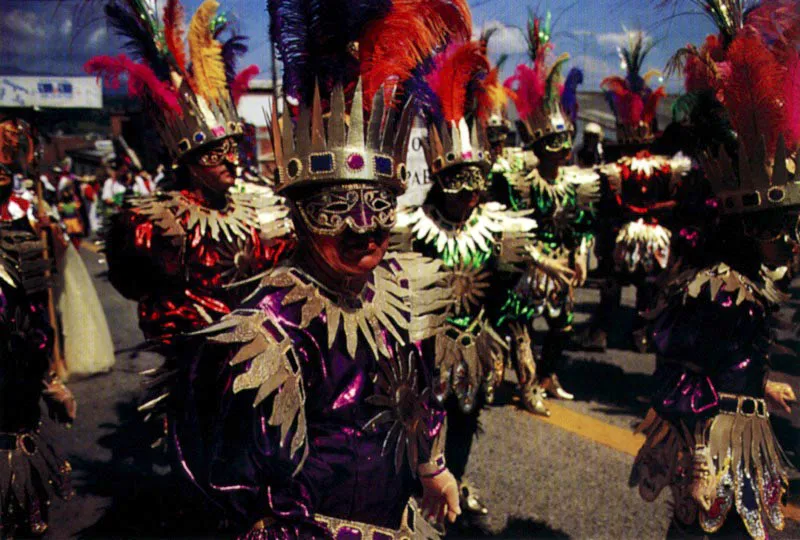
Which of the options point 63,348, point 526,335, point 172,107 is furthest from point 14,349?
point 526,335

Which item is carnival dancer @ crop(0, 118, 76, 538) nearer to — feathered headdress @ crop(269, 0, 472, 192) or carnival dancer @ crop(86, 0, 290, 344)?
carnival dancer @ crop(86, 0, 290, 344)

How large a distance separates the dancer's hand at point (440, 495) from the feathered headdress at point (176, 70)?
236cm

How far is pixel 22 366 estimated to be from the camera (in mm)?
3244

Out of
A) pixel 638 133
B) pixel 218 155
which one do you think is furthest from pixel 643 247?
pixel 218 155

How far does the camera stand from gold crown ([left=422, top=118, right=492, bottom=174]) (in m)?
3.40

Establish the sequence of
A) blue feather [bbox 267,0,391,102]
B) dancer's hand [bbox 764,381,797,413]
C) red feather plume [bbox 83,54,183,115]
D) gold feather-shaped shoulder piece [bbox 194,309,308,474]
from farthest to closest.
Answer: red feather plume [bbox 83,54,183,115] → dancer's hand [bbox 764,381,797,413] → blue feather [bbox 267,0,391,102] → gold feather-shaped shoulder piece [bbox 194,309,308,474]

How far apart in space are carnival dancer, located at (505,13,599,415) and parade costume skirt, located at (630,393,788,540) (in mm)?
2418

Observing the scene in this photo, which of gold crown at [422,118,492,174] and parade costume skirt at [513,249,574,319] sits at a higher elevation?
gold crown at [422,118,492,174]

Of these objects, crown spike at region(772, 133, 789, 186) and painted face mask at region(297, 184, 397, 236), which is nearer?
painted face mask at region(297, 184, 397, 236)

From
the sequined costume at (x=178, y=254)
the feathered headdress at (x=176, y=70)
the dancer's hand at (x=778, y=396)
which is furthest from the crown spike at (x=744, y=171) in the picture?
the feathered headdress at (x=176, y=70)

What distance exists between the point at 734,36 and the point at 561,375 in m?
4.18

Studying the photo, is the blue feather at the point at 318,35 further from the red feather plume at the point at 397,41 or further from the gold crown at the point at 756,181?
the gold crown at the point at 756,181

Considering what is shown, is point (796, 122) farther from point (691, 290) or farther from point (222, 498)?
point (222, 498)

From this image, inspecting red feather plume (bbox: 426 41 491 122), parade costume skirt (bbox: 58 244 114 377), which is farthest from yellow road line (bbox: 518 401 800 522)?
parade costume skirt (bbox: 58 244 114 377)
